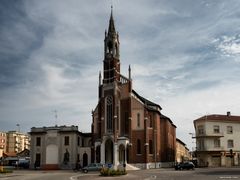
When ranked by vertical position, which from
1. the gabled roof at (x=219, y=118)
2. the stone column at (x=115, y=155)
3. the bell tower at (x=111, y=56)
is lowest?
the stone column at (x=115, y=155)

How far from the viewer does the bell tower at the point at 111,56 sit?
7075cm

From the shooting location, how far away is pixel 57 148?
2913 inches

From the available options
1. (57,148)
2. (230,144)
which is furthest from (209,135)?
(57,148)

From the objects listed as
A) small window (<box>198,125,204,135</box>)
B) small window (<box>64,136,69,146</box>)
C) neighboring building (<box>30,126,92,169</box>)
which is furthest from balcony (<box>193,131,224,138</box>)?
small window (<box>64,136,69,146</box>)

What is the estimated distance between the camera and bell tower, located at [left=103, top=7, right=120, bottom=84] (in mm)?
70750

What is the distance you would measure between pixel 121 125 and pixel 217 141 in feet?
65.8

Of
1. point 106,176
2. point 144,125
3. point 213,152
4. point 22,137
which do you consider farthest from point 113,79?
point 22,137

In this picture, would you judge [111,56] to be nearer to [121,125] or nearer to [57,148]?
[121,125]

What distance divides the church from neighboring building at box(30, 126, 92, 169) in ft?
16.6

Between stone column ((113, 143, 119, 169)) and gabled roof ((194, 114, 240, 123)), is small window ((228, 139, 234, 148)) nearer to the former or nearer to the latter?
gabled roof ((194, 114, 240, 123))

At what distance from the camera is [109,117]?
68000 millimetres

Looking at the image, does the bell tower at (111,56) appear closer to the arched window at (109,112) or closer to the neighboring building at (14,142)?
the arched window at (109,112)

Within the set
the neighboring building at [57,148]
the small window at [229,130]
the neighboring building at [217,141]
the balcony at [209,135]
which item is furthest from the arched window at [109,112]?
the small window at [229,130]

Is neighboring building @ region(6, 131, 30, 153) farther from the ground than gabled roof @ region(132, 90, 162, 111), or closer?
closer
